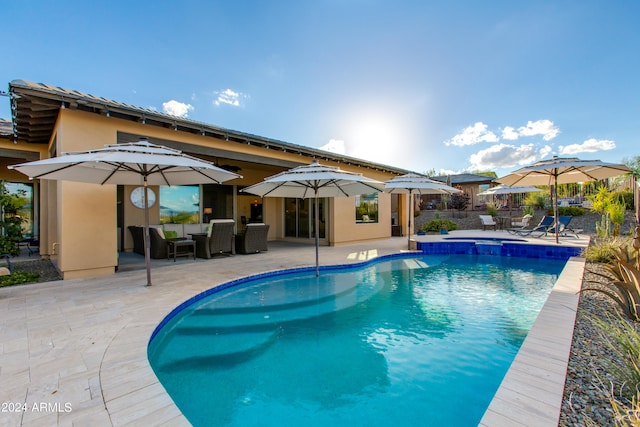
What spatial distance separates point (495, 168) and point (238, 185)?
5699cm

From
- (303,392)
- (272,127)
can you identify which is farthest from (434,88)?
(303,392)

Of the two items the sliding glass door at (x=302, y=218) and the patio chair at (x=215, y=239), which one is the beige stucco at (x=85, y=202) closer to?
the patio chair at (x=215, y=239)

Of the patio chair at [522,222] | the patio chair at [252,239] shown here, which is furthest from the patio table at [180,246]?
the patio chair at [522,222]

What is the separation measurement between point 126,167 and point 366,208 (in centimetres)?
996

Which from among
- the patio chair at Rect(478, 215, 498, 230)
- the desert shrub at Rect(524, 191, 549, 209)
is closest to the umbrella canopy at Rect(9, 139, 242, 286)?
the patio chair at Rect(478, 215, 498, 230)

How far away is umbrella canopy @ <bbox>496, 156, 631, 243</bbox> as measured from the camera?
8.63 metres

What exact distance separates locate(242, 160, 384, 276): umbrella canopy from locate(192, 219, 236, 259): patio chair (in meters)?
1.81

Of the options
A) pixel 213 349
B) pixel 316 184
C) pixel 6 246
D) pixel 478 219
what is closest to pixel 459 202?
pixel 478 219

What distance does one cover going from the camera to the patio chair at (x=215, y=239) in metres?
8.74

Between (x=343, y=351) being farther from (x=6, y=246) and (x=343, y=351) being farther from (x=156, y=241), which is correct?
(x=6, y=246)

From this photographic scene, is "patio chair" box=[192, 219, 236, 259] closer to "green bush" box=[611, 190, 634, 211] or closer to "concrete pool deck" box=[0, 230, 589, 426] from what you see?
"concrete pool deck" box=[0, 230, 589, 426]

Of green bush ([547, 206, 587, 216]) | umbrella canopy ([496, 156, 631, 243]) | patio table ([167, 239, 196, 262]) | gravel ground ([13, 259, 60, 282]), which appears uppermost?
umbrella canopy ([496, 156, 631, 243])

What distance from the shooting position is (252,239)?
963 cm

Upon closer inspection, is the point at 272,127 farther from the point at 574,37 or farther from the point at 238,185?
the point at 574,37
